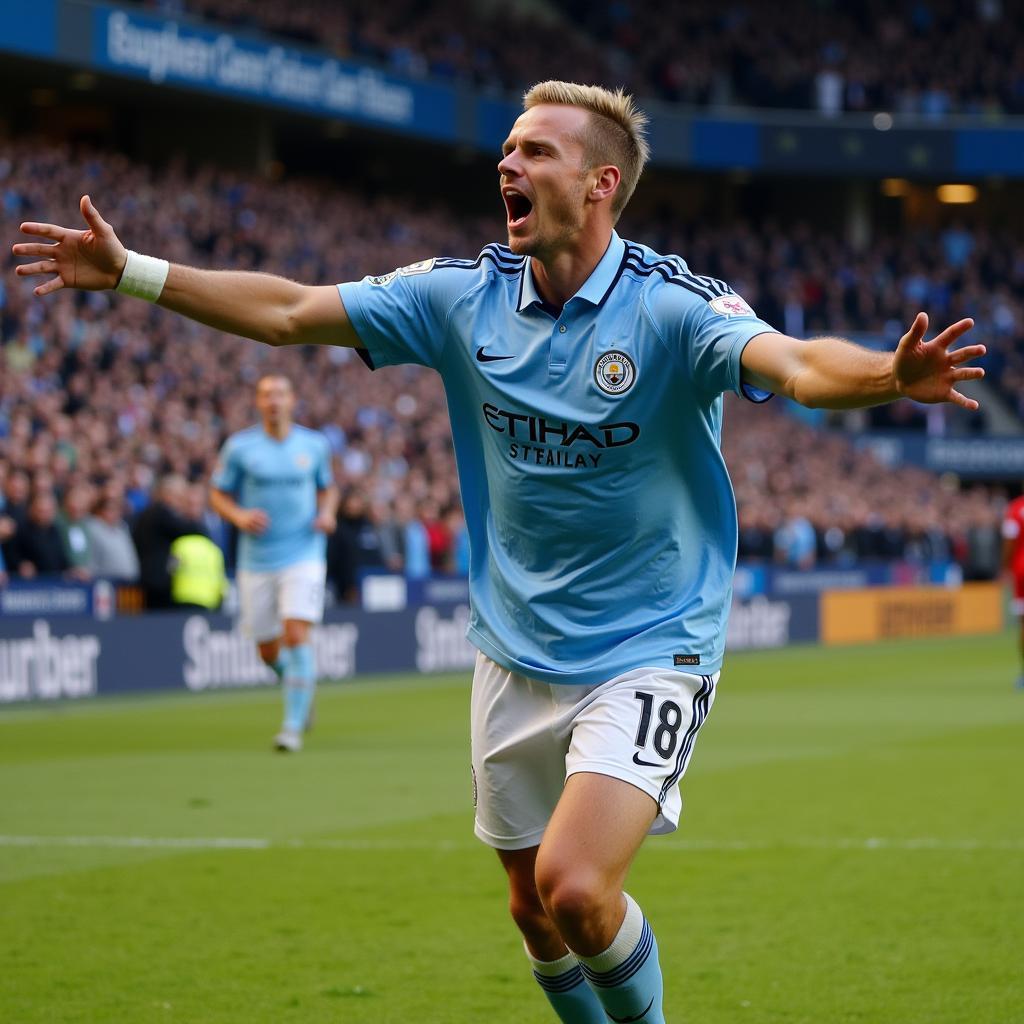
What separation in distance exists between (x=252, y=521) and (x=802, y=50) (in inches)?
1667

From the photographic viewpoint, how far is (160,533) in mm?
19188

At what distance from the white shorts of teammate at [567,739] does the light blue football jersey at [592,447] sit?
56mm

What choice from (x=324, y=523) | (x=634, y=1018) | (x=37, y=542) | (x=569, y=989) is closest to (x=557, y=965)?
(x=569, y=989)

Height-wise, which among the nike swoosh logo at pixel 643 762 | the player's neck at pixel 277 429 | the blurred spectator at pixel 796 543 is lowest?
the blurred spectator at pixel 796 543

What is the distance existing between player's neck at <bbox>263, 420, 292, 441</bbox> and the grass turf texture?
7.48ft

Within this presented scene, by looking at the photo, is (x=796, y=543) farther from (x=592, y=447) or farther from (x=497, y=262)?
(x=592, y=447)

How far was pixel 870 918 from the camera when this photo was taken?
311 inches

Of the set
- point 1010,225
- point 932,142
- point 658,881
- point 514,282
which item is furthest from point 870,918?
point 1010,225

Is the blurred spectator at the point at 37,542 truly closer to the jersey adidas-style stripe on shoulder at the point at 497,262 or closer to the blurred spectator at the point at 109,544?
the blurred spectator at the point at 109,544

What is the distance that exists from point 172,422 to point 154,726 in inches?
317

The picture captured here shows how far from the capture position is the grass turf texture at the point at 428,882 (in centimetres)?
659

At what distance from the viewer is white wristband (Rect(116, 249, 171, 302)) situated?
486 centimetres

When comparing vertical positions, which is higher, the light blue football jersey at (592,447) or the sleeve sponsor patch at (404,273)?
the sleeve sponsor patch at (404,273)

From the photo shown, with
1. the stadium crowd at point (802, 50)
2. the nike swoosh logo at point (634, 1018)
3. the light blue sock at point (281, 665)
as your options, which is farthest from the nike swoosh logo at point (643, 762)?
the stadium crowd at point (802, 50)
